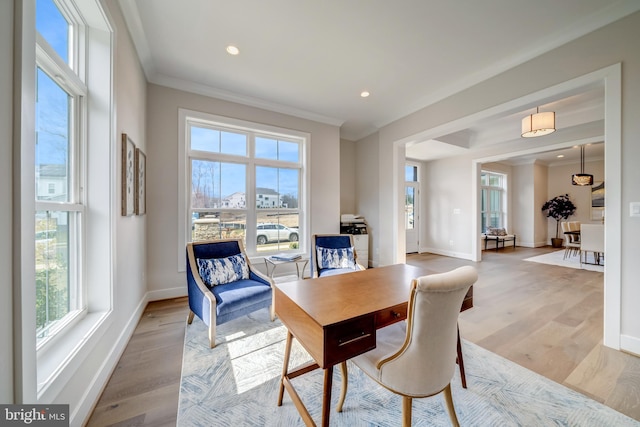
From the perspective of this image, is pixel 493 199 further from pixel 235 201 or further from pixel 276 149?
pixel 235 201

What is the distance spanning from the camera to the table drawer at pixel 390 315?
3.81ft

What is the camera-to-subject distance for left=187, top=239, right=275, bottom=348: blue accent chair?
2.08 m

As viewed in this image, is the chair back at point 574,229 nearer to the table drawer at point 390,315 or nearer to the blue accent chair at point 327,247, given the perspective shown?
the blue accent chair at point 327,247

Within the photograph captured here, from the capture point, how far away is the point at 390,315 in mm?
1196

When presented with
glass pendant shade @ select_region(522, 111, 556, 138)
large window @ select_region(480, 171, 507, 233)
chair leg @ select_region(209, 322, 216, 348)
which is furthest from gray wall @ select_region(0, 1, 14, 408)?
large window @ select_region(480, 171, 507, 233)

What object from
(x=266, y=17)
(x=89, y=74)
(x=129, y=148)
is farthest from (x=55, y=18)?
(x=266, y=17)

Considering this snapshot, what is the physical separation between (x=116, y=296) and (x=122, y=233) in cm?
52

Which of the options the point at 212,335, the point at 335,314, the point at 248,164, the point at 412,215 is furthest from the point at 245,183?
the point at 412,215

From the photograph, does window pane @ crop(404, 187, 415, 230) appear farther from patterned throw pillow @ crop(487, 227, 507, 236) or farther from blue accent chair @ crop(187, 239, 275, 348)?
blue accent chair @ crop(187, 239, 275, 348)

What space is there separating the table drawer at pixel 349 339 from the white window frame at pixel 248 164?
2.96 m

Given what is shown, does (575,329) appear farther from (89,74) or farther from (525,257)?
(89,74)

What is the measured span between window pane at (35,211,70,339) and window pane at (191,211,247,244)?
192 cm

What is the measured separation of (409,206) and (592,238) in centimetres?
362

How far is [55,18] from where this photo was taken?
1.42 m
